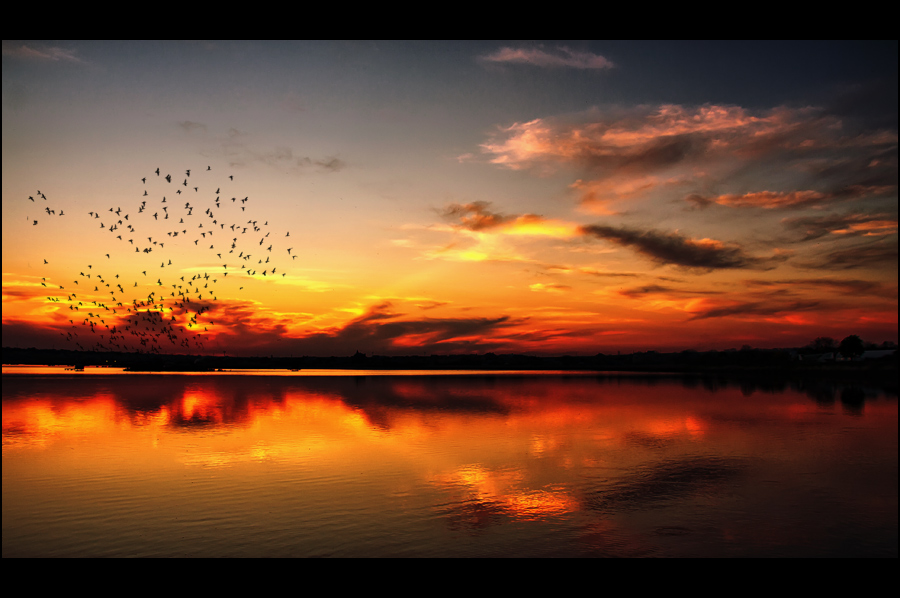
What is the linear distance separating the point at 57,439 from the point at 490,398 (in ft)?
107

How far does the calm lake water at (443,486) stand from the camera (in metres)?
13.2

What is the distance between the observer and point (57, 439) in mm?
25625

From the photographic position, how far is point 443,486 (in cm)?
1797

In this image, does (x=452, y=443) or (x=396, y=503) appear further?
(x=452, y=443)

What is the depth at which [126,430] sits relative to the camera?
28.4 meters

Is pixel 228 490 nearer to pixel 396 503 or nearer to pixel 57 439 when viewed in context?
pixel 396 503

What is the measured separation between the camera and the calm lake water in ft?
43.3

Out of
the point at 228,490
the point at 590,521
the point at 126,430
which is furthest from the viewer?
the point at 126,430

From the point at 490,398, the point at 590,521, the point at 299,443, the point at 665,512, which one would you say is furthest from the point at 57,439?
the point at 490,398
